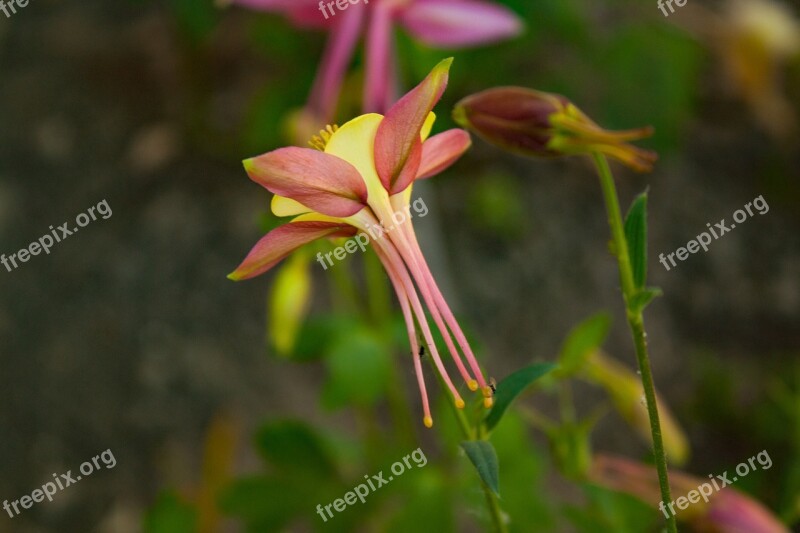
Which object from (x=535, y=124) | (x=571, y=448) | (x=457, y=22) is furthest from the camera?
(x=457, y=22)

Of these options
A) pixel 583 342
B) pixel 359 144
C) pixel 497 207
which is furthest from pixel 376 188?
pixel 497 207

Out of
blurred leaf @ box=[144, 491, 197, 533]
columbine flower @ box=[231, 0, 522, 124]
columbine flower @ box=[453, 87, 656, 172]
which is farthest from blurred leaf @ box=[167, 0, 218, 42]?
columbine flower @ box=[453, 87, 656, 172]

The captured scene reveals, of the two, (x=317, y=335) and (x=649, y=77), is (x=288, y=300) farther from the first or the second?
(x=649, y=77)

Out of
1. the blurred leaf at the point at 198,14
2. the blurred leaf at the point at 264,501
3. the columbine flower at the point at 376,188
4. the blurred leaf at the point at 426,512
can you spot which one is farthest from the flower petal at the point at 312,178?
the blurred leaf at the point at 198,14

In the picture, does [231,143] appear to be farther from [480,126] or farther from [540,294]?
[480,126]

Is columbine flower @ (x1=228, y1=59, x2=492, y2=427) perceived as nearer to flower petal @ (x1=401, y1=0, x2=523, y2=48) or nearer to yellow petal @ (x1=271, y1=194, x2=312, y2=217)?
yellow petal @ (x1=271, y1=194, x2=312, y2=217)
